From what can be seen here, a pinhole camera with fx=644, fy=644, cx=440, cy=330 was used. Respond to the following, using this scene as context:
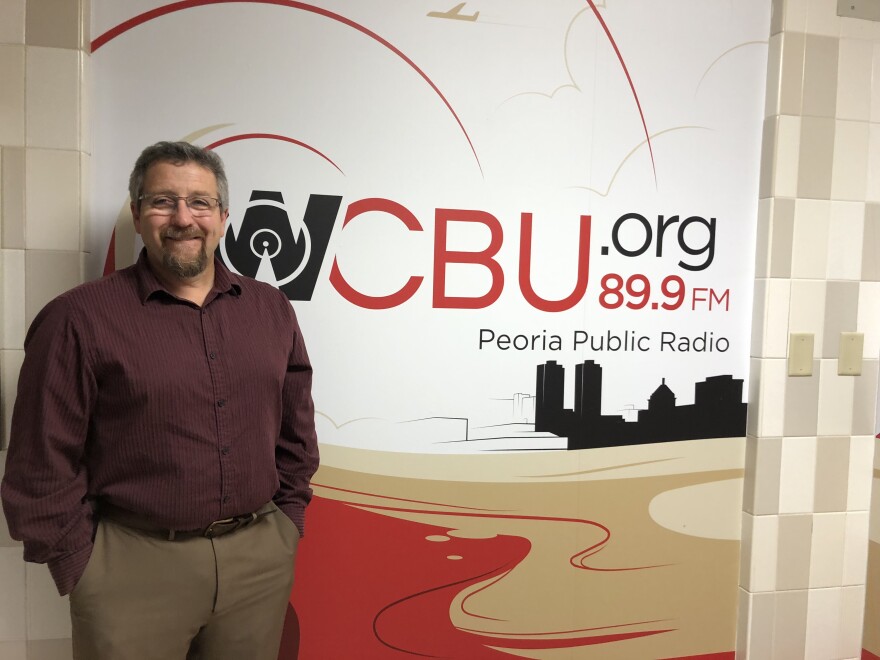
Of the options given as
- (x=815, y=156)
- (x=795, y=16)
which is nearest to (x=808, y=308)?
(x=815, y=156)

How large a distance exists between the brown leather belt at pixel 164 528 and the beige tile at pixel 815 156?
183 centimetres

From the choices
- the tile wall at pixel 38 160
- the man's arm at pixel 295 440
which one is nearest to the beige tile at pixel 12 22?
the tile wall at pixel 38 160

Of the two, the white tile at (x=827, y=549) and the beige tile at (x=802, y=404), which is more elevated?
the beige tile at (x=802, y=404)

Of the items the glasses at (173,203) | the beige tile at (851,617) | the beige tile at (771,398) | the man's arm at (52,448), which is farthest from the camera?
the beige tile at (851,617)

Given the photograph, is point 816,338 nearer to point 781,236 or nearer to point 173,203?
point 781,236

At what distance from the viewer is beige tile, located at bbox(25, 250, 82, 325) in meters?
1.60

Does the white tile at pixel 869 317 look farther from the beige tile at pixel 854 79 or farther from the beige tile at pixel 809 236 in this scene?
the beige tile at pixel 854 79

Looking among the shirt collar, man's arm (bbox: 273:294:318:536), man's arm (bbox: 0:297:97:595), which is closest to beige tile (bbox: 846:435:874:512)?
man's arm (bbox: 273:294:318:536)

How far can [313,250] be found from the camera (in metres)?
1.76

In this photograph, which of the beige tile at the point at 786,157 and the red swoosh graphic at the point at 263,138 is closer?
the red swoosh graphic at the point at 263,138

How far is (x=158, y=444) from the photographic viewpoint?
1339 millimetres

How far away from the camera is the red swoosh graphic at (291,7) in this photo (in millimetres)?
1646

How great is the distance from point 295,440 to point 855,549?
1.79 metres

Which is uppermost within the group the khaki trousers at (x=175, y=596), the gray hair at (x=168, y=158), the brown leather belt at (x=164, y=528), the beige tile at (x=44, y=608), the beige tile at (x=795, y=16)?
the beige tile at (x=795, y=16)
